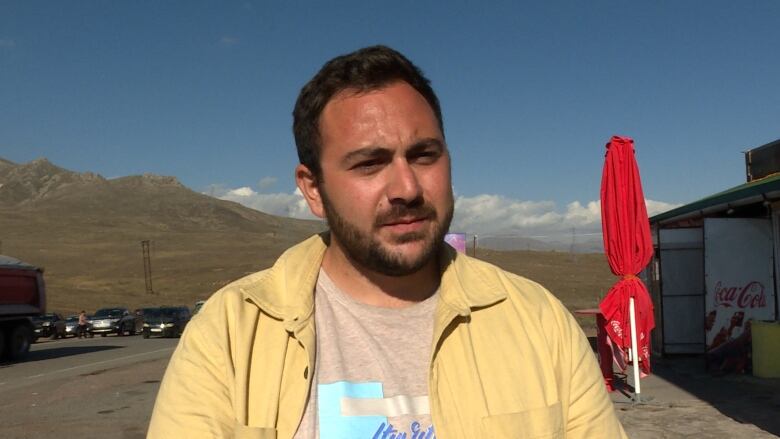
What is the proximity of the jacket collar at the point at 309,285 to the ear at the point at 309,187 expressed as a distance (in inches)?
4.2

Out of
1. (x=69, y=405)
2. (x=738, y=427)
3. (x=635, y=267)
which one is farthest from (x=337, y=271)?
(x=69, y=405)

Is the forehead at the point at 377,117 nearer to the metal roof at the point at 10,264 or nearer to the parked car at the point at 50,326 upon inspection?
the metal roof at the point at 10,264

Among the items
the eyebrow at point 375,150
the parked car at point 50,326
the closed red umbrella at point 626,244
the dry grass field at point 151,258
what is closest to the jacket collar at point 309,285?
the eyebrow at point 375,150

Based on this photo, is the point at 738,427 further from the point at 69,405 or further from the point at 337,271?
the point at 69,405

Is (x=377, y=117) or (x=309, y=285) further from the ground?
(x=377, y=117)

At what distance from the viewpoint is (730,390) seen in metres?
9.90

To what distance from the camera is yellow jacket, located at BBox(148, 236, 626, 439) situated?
5.49 feet

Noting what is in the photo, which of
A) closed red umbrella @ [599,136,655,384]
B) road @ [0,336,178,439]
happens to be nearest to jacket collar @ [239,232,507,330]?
closed red umbrella @ [599,136,655,384]

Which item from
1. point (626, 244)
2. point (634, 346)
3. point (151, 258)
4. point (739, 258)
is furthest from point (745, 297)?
point (151, 258)

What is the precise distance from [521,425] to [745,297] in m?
11.3

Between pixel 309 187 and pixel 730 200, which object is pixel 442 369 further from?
pixel 730 200

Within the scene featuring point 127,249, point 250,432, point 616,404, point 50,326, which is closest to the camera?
point 250,432

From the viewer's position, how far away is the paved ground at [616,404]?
7871 mm

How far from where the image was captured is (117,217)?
16588 cm
